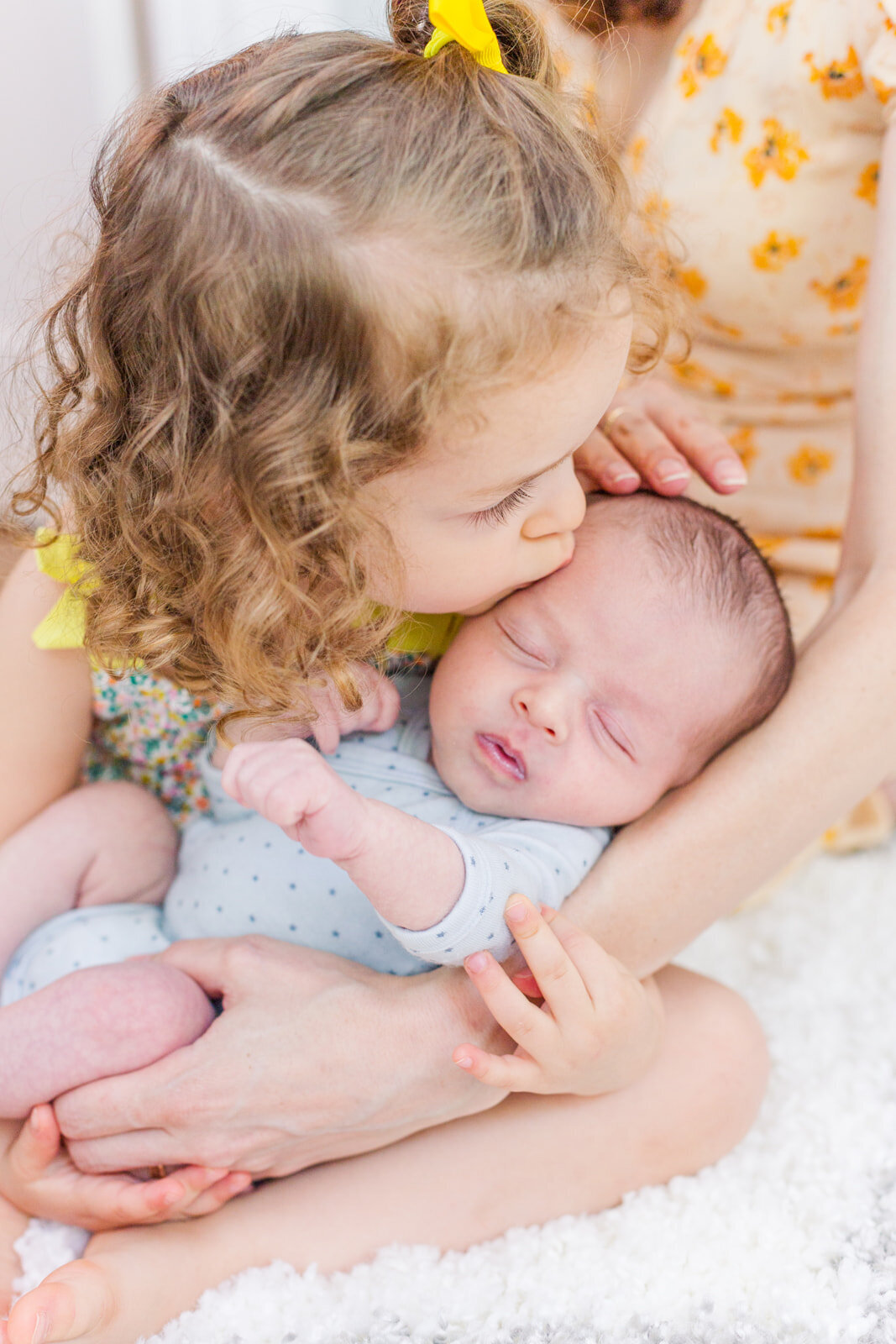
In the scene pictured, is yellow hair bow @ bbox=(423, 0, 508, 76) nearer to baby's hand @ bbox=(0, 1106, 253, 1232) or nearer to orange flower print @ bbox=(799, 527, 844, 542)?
orange flower print @ bbox=(799, 527, 844, 542)

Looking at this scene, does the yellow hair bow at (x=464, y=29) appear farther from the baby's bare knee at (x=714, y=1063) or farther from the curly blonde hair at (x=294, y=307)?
the baby's bare knee at (x=714, y=1063)

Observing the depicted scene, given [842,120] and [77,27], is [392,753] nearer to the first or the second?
[842,120]

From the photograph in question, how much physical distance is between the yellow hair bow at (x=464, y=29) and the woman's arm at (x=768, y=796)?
0.48m

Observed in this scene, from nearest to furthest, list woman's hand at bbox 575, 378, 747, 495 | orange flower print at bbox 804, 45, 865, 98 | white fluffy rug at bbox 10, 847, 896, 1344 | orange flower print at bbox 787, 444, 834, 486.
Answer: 1. white fluffy rug at bbox 10, 847, 896, 1344
2. woman's hand at bbox 575, 378, 747, 495
3. orange flower print at bbox 804, 45, 865, 98
4. orange flower print at bbox 787, 444, 834, 486

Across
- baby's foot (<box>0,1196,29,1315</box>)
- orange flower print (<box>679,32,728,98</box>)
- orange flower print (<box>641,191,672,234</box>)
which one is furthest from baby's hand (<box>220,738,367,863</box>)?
orange flower print (<box>679,32,728,98</box>)

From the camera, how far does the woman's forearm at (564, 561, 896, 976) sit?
95 cm

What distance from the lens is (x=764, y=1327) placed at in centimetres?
87

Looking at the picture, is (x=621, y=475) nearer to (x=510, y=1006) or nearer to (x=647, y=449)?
(x=647, y=449)

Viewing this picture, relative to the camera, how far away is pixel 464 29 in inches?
32.2

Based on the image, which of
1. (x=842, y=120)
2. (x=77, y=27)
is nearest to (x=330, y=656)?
(x=842, y=120)

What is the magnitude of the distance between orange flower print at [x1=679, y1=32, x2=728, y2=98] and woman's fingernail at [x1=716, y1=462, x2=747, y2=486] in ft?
1.72

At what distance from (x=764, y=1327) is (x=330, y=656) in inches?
24.3

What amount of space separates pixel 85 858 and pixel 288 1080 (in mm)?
324

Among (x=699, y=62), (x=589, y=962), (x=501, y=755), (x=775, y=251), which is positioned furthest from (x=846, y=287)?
(x=589, y=962)
